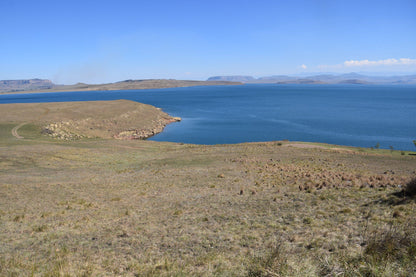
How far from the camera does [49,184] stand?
19.0 m

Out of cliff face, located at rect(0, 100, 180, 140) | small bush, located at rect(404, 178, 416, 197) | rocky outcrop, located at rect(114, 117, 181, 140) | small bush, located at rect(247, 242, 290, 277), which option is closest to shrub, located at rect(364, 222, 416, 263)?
small bush, located at rect(247, 242, 290, 277)

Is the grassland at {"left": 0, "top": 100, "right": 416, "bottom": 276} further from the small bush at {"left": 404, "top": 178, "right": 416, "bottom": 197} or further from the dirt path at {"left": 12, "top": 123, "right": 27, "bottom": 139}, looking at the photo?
the dirt path at {"left": 12, "top": 123, "right": 27, "bottom": 139}

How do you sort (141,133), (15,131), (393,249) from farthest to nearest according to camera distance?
(141,133) < (15,131) < (393,249)

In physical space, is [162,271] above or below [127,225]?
above

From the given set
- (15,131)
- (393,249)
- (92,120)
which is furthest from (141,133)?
(393,249)

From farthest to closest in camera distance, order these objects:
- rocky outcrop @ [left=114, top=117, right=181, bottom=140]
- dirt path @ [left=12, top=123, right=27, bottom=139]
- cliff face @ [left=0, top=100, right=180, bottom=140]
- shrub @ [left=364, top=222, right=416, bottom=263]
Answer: rocky outcrop @ [left=114, top=117, right=181, bottom=140], cliff face @ [left=0, top=100, right=180, bottom=140], dirt path @ [left=12, top=123, right=27, bottom=139], shrub @ [left=364, top=222, right=416, bottom=263]

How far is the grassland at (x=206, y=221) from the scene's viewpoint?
23.5 ft

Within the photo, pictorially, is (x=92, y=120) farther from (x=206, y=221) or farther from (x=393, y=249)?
(x=393, y=249)

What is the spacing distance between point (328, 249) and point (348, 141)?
5191 cm

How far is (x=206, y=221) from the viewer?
12180 millimetres

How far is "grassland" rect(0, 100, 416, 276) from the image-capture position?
716cm

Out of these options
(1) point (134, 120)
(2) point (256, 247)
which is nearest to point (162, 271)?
(2) point (256, 247)

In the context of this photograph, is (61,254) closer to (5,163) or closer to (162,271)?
(162,271)

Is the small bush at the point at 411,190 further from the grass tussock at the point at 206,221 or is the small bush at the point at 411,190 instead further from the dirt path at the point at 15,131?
the dirt path at the point at 15,131
